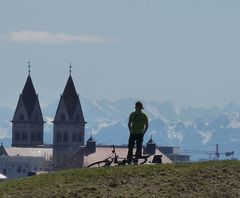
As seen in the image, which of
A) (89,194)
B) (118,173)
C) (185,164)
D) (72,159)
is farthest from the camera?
(72,159)

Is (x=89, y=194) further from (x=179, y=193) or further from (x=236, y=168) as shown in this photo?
(x=236, y=168)

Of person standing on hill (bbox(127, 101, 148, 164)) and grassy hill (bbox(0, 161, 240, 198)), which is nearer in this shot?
grassy hill (bbox(0, 161, 240, 198))

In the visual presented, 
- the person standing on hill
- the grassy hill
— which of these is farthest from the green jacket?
the grassy hill

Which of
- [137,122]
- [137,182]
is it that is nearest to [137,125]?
[137,122]

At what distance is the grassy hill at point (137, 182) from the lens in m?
28.8

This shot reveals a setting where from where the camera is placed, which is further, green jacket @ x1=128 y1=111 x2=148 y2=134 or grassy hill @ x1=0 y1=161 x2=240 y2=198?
green jacket @ x1=128 y1=111 x2=148 y2=134

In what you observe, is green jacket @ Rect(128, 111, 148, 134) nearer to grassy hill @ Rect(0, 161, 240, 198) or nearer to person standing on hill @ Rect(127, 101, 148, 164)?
person standing on hill @ Rect(127, 101, 148, 164)

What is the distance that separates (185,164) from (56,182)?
3817 millimetres

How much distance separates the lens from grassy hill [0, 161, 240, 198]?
2881 cm

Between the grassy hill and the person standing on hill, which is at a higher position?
the person standing on hill

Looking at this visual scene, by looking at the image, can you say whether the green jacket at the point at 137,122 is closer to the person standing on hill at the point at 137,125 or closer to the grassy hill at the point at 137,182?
the person standing on hill at the point at 137,125

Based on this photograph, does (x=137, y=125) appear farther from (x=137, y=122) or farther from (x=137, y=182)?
(x=137, y=182)

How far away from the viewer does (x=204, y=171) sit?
30.8 meters

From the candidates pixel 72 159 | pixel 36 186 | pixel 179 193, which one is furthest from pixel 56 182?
pixel 72 159
